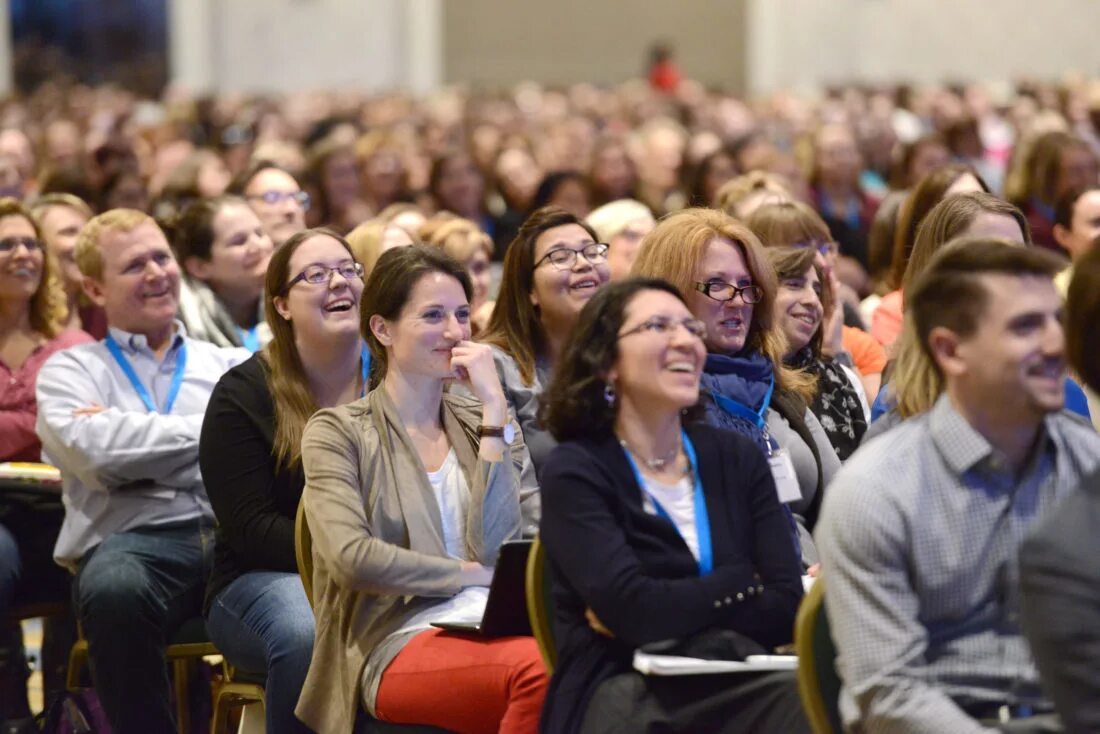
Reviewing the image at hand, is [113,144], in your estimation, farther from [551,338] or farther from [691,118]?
[691,118]

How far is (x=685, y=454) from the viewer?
9.80 feet

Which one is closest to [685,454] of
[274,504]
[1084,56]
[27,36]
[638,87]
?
[274,504]

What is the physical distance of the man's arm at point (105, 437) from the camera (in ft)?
13.0

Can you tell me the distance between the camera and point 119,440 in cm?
397

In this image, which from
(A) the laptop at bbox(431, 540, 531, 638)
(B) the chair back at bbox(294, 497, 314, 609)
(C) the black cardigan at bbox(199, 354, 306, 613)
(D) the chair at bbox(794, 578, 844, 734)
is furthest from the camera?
(C) the black cardigan at bbox(199, 354, 306, 613)

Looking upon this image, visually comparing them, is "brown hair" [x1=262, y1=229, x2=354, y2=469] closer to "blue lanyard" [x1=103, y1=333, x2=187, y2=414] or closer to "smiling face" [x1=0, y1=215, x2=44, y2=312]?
"blue lanyard" [x1=103, y1=333, x2=187, y2=414]

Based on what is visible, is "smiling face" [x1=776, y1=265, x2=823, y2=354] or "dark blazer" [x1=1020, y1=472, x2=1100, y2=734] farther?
"smiling face" [x1=776, y1=265, x2=823, y2=354]

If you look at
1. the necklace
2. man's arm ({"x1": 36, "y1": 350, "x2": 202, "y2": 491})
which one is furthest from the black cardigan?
the necklace

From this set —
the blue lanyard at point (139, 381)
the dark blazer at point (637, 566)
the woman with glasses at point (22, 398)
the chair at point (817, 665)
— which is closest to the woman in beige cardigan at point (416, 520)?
the dark blazer at point (637, 566)

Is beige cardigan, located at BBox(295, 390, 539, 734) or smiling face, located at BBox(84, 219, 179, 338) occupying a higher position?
smiling face, located at BBox(84, 219, 179, 338)

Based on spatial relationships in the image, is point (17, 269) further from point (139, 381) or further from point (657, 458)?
point (657, 458)

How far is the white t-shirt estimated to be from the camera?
9.48 feet

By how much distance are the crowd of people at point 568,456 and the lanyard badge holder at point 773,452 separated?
0.01m

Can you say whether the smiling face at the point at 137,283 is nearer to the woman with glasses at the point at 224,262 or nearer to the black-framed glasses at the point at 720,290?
the woman with glasses at the point at 224,262
